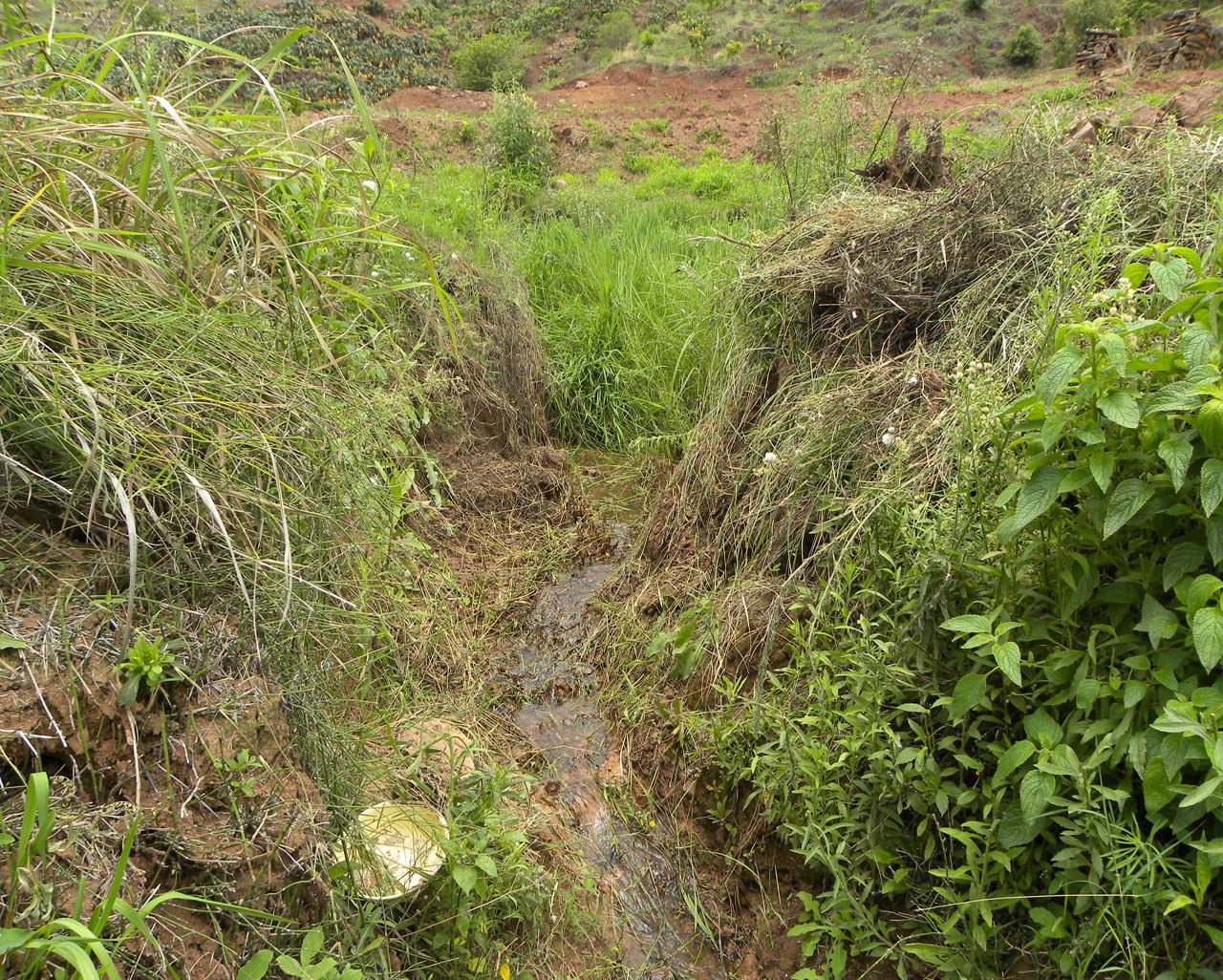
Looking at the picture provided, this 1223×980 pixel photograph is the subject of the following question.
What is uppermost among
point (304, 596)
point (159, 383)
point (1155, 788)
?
point (159, 383)

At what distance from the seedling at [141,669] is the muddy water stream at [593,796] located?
1.60 m

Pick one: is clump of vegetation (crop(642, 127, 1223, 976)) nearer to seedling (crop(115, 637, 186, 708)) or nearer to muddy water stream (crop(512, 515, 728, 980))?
muddy water stream (crop(512, 515, 728, 980))

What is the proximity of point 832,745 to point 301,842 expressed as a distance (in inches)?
58.0

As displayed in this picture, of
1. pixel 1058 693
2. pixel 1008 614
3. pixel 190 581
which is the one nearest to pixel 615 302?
pixel 1008 614

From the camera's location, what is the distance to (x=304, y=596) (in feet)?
5.94

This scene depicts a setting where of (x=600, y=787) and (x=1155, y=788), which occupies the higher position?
(x=1155, y=788)

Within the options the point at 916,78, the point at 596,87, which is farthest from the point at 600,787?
the point at 596,87

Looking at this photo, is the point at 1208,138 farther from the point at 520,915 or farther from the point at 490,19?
the point at 490,19

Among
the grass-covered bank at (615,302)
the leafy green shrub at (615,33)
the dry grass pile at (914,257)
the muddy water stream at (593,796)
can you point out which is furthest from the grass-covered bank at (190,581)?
the leafy green shrub at (615,33)

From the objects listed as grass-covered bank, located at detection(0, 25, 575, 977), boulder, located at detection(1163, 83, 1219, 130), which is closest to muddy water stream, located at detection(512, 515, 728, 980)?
grass-covered bank, located at detection(0, 25, 575, 977)

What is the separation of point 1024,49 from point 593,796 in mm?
16856

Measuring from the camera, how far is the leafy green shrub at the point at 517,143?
7.80 meters

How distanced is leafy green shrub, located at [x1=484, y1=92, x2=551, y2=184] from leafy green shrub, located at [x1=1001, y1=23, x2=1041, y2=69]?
37.8 ft

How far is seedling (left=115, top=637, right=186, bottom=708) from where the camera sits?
1479 mm
